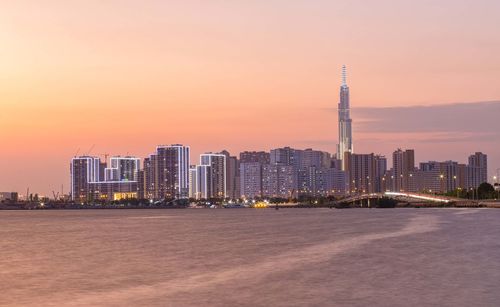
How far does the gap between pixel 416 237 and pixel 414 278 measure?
109 ft

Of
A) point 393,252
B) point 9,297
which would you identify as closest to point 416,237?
point 393,252

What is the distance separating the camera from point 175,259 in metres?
50.0

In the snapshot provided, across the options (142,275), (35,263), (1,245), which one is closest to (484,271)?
(142,275)

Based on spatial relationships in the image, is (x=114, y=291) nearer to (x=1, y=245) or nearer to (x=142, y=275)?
(x=142, y=275)

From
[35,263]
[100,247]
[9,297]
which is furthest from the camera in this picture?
[100,247]

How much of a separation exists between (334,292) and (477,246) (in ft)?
89.5

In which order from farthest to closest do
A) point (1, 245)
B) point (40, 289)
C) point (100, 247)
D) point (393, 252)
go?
point (1, 245)
point (100, 247)
point (393, 252)
point (40, 289)

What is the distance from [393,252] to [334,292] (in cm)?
2063

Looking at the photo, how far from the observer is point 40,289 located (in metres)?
35.3

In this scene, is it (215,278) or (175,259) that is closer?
(215,278)

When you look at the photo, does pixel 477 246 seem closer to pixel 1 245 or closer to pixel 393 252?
pixel 393 252

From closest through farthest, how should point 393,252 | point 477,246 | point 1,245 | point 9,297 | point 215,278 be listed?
point 9,297 < point 215,278 < point 393,252 < point 477,246 < point 1,245

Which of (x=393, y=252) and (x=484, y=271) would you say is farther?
(x=393, y=252)

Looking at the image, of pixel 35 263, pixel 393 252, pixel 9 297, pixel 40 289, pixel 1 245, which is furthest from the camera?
pixel 1 245
